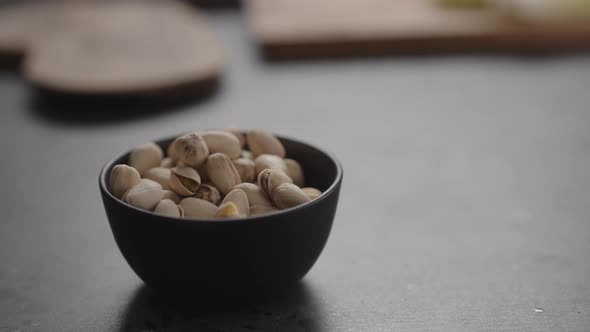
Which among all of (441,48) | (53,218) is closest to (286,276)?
(53,218)

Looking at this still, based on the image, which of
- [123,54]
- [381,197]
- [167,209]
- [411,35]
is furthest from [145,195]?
[411,35]

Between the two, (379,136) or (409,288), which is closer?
(409,288)

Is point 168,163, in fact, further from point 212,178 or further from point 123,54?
point 123,54

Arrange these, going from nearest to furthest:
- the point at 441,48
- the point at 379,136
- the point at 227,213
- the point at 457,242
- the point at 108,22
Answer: the point at 227,213
the point at 457,242
the point at 379,136
the point at 441,48
the point at 108,22

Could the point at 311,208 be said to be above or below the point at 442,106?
above

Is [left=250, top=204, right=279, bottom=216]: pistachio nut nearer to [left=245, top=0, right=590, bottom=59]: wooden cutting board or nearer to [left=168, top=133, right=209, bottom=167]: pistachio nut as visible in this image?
[left=168, top=133, right=209, bottom=167]: pistachio nut

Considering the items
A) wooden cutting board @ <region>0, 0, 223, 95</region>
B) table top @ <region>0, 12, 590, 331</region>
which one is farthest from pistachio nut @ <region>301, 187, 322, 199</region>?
wooden cutting board @ <region>0, 0, 223, 95</region>

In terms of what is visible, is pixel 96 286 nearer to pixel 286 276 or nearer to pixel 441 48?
pixel 286 276
